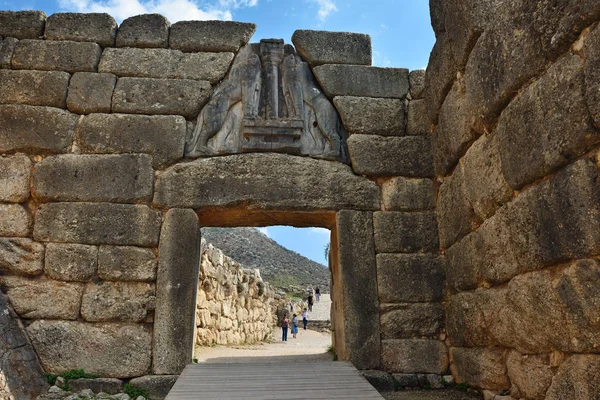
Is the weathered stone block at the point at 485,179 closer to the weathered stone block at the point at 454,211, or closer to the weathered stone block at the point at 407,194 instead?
the weathered stone block at the point at 454,211

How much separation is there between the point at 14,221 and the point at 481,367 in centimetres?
417

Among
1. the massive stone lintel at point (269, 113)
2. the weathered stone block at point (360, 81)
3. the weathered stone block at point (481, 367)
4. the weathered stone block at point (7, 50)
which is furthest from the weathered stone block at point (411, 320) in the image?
the weathered stone block at point (7, 50)

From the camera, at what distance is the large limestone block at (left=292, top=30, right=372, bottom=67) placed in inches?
197

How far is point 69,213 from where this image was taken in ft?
13.9

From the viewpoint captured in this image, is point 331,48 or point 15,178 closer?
point 15,178

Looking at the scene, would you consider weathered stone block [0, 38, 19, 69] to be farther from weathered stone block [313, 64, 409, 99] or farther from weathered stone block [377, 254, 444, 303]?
weathered stone block [377, 254, 444, 303]

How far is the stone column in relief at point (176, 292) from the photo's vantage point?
3961mm

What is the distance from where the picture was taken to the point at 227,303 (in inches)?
346

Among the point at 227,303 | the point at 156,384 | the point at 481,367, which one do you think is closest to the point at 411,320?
the point at 481,367

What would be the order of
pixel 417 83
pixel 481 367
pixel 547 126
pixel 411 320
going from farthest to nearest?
pixel 417 83
pixel 411 320
pixel 481 367
pixel 547 126

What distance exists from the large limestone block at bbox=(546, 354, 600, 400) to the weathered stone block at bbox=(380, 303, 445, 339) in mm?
1629

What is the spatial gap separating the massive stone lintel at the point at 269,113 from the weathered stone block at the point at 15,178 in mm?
1478

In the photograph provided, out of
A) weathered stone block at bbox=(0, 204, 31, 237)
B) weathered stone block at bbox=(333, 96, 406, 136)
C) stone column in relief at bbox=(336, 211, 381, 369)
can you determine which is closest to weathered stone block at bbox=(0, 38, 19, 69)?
weathered stone block at bbox=(0, 204, 31, 237)

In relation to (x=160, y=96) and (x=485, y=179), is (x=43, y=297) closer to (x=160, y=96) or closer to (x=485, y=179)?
(x=160, y=96)
